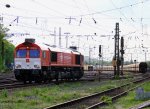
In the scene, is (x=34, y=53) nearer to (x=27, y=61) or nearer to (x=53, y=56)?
(x=27, y=61)

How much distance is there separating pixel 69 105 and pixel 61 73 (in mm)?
23433

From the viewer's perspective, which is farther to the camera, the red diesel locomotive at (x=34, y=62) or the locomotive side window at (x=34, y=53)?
the locomotive side window at (x=34, y=53)

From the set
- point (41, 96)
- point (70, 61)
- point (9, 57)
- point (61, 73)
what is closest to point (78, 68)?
point (70, 61)

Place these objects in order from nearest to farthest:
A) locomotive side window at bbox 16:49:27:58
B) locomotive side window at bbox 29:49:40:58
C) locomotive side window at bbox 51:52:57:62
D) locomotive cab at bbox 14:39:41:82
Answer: locomotive cab at bbox 14:39:41:82
locomotive side window at bbox 29:49:40:58
locomotive side window at bbox 16:49:27:58
locomotive side window at bbox 51:52:57:62

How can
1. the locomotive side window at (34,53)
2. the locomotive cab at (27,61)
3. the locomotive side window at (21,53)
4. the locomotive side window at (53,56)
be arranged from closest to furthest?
1. the locomotive cab at (27,61)
2. the locomotive side window at (34,53)
3. the locomotive side window at (21,53)
4. the locomotive side window at (53,56)

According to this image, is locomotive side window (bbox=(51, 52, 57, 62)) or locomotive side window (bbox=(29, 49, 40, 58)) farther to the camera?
locomotive side window (bbox=(51, 52, 57, 62))

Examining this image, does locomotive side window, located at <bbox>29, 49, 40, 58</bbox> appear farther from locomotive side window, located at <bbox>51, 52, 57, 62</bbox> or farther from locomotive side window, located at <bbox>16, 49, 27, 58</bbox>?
locomotive side window, located at <bbox>51, 52, 57, 62</bbox>

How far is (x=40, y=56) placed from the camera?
125 ft

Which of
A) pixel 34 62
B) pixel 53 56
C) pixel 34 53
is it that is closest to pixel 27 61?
pixel 34 62

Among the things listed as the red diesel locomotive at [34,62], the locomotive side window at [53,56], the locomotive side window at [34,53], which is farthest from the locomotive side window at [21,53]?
the locomotive side window at [53,56]

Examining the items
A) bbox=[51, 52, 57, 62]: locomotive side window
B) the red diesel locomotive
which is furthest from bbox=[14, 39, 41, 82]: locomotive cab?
bbox=[51, 52, 57, 62]: locomotive side window

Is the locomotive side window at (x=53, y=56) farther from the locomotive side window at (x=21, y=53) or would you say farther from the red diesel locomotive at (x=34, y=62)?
A: the locomotive side window at (x=21, y=53)

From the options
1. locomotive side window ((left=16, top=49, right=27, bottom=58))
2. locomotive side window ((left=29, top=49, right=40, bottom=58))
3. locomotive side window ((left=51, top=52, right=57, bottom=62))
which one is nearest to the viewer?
locomotive side window ((left=29, top=49, right=40, bottom=58))

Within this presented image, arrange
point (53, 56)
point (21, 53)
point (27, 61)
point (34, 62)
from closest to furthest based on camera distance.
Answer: point (34, 62) < point (27, 61) < point (21, 53) < point (53, 56)
